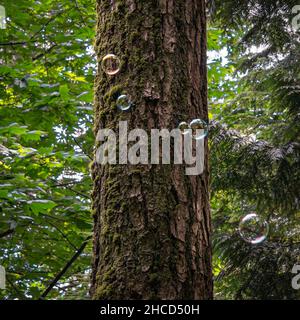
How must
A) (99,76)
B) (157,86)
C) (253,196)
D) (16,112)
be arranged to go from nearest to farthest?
(157,86) < (99,76) < (16,112) < (253,196)

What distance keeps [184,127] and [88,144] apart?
3.29 metres

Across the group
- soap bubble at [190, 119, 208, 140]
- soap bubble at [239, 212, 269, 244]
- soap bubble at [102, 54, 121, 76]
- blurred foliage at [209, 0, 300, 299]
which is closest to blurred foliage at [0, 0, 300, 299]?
blurred foliage at [209, 0, 300, 299]

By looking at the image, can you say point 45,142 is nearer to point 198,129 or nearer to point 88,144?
point 88,144

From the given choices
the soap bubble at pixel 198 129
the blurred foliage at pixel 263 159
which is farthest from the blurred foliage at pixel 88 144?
the soap bubble at pixel 198 129

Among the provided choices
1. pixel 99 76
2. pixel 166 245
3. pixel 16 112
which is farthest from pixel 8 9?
pixel 166 245

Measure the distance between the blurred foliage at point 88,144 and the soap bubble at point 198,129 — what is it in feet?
6.53

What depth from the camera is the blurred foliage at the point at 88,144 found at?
160 inches

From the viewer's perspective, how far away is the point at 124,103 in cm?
185

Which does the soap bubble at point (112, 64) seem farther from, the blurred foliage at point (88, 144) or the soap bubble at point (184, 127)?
the blurred foliage at point (88, 144)

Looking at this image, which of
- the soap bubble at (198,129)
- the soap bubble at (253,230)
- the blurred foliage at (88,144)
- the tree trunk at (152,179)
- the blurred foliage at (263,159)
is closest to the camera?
the tree trunk at (152,179)

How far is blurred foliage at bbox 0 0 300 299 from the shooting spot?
13.3 feet
